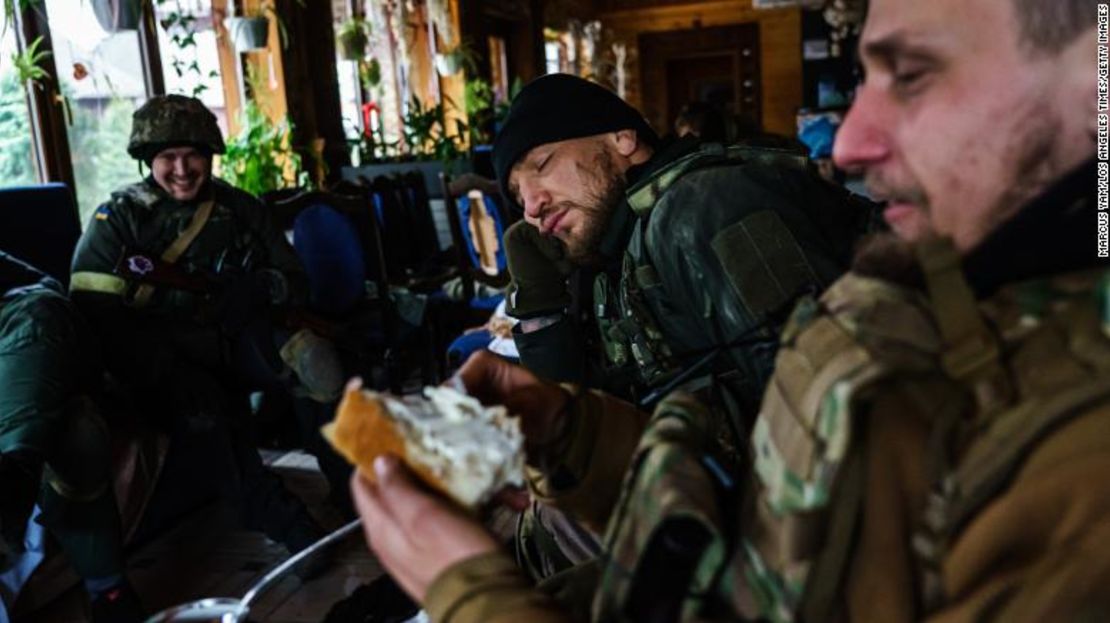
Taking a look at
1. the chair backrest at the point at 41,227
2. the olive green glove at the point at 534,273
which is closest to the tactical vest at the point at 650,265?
the olive green glove at the point at 534,273

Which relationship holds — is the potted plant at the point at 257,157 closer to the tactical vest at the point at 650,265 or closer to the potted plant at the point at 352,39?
the potted plant at the point at 352,39

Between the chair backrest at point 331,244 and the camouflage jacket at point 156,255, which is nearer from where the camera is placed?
the camouflage jacket at point 156,255

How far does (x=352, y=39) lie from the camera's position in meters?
6.30

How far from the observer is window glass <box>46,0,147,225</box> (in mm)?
3998

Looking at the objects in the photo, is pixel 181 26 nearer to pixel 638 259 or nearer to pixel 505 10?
pixel 638 259

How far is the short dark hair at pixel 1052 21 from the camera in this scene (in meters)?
0.66

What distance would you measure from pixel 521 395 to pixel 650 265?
0.50 metres

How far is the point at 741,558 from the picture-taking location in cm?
72

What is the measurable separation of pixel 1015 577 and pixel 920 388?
0.46 ft

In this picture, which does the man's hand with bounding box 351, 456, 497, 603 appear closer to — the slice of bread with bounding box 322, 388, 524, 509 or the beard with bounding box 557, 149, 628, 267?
the slice of bread with bounding box 322, 388, 524, 509

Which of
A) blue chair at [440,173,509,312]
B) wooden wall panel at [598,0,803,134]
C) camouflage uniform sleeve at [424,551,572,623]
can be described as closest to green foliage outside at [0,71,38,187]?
blue chair at [440,173,509,312]

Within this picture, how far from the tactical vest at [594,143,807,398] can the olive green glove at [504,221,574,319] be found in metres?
0.51

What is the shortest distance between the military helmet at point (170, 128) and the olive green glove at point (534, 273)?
1525 mm

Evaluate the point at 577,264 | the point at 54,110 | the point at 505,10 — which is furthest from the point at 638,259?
the point at 505,10
